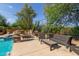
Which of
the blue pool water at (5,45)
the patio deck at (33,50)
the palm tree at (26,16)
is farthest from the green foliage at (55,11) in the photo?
the blue pool water at (5,45)

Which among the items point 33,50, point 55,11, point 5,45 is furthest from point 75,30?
point 5,45

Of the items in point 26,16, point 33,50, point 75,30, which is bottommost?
point 33,50

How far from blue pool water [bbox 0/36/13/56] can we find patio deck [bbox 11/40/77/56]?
0.07 meters

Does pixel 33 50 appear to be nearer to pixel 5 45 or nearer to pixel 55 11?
pixel 5 45

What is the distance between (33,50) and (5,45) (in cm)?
41

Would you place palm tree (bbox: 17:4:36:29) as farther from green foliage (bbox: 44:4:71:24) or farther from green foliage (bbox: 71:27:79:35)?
green foliage (bbox: 71:27:79:35)

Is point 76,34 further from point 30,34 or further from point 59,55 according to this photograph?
point 30,34

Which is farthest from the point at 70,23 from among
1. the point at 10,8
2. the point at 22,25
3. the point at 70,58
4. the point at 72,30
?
the point at 10,8

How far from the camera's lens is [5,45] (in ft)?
8.84

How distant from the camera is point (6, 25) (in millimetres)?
2713

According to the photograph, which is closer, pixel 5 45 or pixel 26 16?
pixel 5 45

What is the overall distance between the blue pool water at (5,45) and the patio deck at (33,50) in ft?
0.24

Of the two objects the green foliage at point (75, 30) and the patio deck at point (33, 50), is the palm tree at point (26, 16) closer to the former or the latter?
the patio deck at point (33, 50)

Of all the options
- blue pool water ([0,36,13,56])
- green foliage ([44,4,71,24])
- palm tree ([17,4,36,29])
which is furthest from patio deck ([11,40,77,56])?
green foliage ([44,4,71,24])
